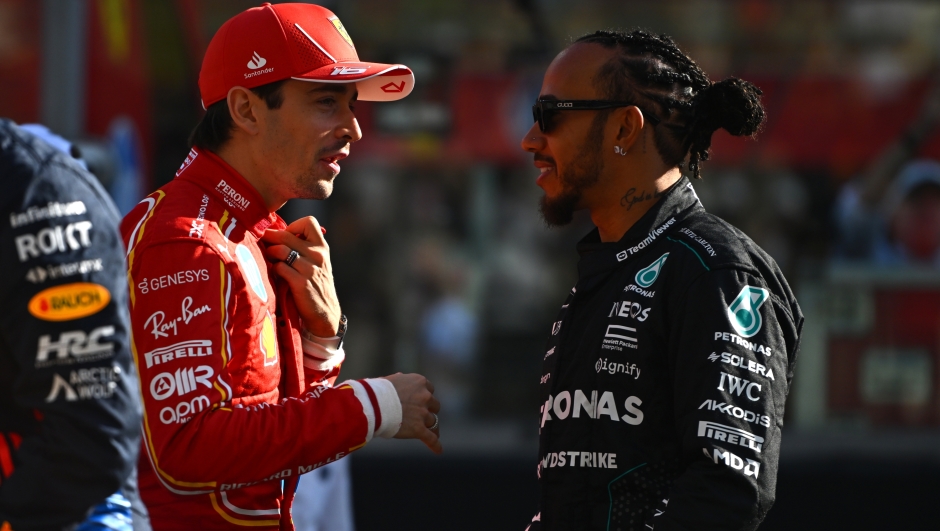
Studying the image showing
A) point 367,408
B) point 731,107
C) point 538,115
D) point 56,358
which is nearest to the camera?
point 56,358

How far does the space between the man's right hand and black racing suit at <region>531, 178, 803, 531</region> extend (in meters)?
0.29

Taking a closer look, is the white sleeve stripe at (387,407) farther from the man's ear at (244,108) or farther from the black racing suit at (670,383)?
the man's ear at (244,108)

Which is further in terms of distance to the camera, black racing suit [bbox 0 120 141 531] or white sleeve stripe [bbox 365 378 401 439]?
white sleeve stripe [bbox 365 378 401 439]

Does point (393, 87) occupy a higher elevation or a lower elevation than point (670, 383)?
higher

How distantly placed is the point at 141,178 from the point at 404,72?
477 centimetres

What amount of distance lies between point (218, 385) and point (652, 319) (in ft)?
3.07

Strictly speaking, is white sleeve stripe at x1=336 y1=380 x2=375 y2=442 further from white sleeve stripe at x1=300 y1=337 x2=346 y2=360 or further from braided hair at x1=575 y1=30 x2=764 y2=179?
braided hair at x1=575 y1=30 x2=764 y2=179

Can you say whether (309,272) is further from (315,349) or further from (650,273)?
(650,273)

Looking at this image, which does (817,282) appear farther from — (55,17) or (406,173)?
(55,17)

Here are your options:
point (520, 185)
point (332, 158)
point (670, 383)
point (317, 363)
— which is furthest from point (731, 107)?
point (520, 185)

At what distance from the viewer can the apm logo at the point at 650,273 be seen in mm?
2398

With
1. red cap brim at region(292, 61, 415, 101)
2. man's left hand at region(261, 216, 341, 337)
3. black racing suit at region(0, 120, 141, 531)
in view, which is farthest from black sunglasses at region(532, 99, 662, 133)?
black racing suit at region(0, 120, 141, 531)

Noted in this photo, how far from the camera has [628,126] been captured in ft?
8.54

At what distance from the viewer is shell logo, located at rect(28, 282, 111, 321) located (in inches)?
66.5
